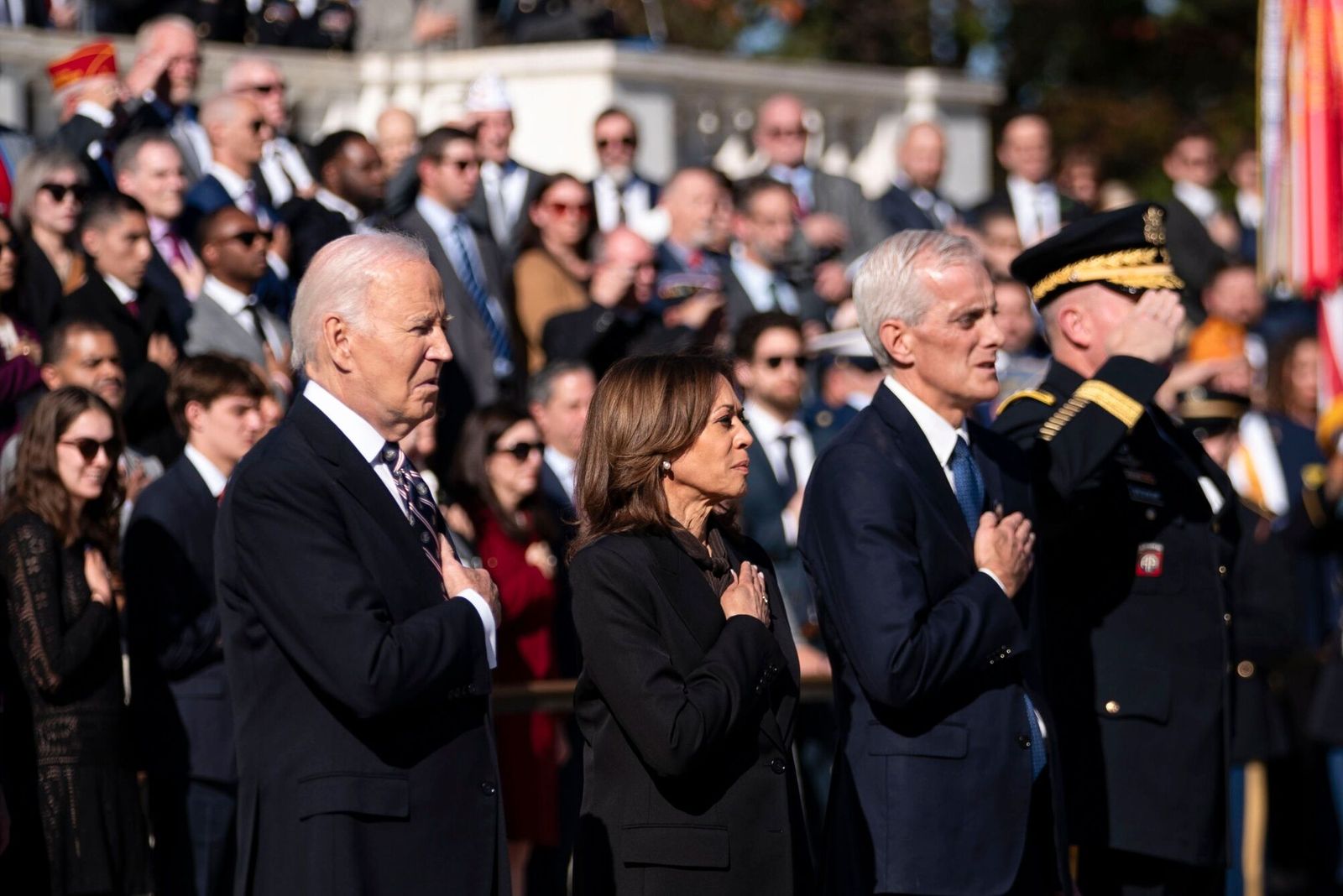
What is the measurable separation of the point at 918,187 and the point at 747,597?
27.8 ft

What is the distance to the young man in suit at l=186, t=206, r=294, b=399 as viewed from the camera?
8.99m

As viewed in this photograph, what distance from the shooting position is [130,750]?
7.00m

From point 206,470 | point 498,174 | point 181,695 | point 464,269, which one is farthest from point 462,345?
point 181,695

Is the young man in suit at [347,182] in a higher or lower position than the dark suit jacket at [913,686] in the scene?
higher

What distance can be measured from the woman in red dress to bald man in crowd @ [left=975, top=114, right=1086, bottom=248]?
15.7 ft

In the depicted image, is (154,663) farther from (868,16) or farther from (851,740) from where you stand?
(868,16)

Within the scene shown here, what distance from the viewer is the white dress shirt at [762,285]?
37.3ft

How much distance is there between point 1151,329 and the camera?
20.7 ft

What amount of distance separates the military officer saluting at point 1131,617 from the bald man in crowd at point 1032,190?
6.28 meters

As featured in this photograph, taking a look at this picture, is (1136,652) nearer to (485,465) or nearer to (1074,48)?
(485,465)

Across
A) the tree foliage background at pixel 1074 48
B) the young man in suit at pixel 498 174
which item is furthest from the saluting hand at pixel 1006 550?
the tree foliage background at pixel 1074 48

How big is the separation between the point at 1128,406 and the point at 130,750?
126 inches

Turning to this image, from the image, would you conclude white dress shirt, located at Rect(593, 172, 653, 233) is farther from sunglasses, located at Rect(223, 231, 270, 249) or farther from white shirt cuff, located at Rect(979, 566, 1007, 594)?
white shirt cuff, located at Rect(979, 566, 1007, 594)

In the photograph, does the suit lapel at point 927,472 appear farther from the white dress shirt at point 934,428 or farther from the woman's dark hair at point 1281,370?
the woman's dark hair at point 1281,370
